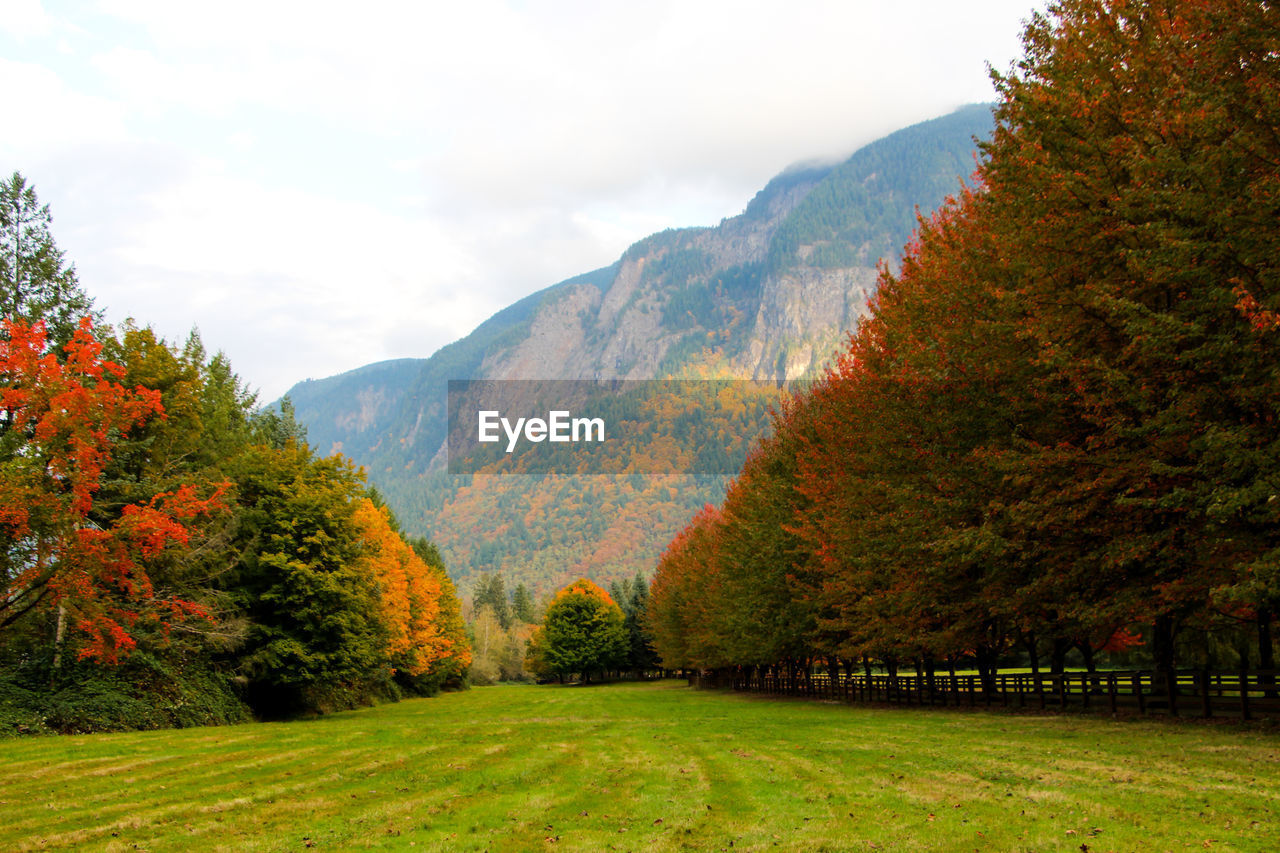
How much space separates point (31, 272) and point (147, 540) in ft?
54.5

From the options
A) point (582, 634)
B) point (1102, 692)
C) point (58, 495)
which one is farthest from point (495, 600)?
point (1102, 692)

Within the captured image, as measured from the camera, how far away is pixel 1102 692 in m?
23.9

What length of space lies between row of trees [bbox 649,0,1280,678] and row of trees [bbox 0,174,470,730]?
22773mm

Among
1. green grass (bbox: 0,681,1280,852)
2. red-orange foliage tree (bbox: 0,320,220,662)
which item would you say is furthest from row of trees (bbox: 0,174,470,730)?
green grass (bbox: 0,681,1280,852)

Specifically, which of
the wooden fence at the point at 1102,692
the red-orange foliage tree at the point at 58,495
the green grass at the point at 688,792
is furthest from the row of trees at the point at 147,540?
the wooden fence at the point at 1102,692

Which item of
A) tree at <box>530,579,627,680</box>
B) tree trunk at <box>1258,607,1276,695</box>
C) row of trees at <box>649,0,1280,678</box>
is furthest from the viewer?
tree at <box>530,579,627,680</box>

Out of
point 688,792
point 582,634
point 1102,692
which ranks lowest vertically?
point 582,634

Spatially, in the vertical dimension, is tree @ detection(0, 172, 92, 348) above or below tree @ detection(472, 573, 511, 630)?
above

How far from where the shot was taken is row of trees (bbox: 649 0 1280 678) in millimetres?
15102

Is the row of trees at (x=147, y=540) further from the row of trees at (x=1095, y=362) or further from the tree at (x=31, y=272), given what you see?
the row of trees at (x=1095, y=362)

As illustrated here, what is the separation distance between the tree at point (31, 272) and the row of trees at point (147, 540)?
7 centimetres

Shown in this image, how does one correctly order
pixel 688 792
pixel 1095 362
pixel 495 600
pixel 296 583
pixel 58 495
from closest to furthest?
pixel 688 792 → pixel 1095 362 → pixel 58 495 → pixel 296 583 → pixel 495 600

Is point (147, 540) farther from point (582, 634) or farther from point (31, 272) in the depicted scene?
→ point (582, 634)

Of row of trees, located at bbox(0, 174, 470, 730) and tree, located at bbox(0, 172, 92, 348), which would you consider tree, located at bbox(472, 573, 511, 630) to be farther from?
tree, located at bbox(0, 172, 92, 348)
